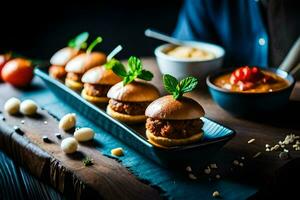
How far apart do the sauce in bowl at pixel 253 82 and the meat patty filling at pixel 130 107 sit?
1.05ft

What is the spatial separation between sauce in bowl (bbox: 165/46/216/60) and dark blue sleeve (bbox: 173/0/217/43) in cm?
46

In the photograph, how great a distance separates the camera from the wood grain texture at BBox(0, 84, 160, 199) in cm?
134

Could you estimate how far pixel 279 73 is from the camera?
6.07ft

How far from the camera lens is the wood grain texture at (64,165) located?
4.39ft

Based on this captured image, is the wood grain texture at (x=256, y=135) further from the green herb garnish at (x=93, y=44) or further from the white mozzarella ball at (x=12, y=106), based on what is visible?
the white mozzarella ball at (x=12, y=106)

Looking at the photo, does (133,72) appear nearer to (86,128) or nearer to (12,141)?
(86,128)

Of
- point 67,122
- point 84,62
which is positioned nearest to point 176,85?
point 67,122

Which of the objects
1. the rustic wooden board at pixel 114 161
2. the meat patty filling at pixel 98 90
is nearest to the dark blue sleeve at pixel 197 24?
the rustic wooden board at pixel 114 161

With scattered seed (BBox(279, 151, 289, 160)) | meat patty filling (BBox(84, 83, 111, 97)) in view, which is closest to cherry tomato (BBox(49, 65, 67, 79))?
meat patty filling (BBox(84, 83, 111, 97))

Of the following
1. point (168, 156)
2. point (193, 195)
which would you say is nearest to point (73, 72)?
point (168, 156)

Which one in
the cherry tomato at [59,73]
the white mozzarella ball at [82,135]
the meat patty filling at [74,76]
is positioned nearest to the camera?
the white mozzarella ball at [82,135]

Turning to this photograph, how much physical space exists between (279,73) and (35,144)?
899 millimetres

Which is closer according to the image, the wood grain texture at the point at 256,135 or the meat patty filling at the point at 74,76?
the wood grain texture at the point at 256,135

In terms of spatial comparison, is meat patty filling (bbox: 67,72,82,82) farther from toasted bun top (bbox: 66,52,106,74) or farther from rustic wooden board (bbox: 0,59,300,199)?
rustic wooden board (bbox: 0,59,300,199)
